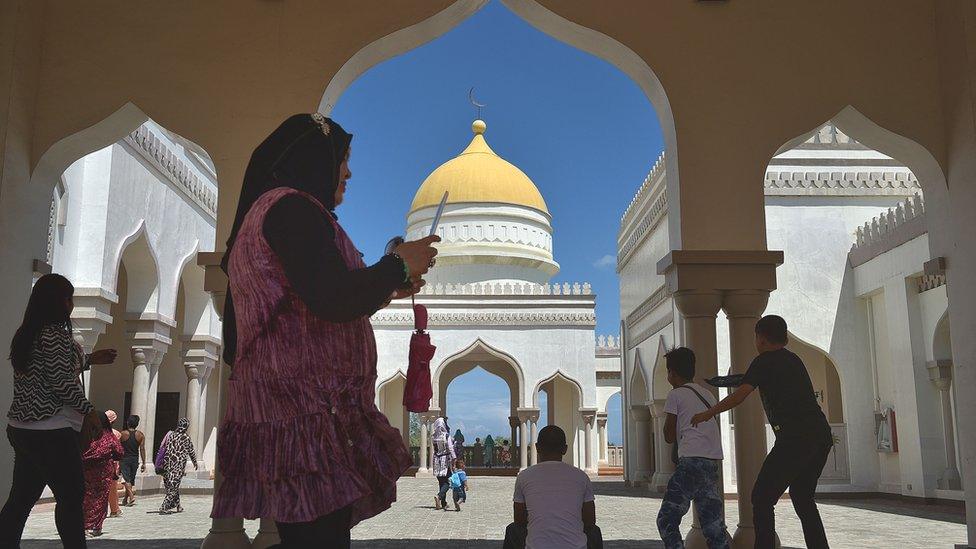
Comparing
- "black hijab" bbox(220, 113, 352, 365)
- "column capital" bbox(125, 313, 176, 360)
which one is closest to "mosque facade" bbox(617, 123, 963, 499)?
"column capital" bbox(125, 313, 176, 360)

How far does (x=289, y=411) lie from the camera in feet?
7.21

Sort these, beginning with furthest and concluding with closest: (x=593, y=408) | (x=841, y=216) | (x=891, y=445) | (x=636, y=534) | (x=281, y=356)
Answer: (x=593, y=408) → (x=841, y=216) → (x=891, y=445) → (x=636, y=534) → (x=281, y=356)

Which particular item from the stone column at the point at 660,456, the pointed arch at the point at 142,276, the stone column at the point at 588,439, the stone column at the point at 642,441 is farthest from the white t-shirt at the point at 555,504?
the stone column at the point at 588,439

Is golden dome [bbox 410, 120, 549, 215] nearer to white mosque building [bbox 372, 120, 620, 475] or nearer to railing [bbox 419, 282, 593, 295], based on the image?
white mosque building [bbox 372, 120, 620, 475]

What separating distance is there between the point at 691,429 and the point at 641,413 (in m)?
15.2

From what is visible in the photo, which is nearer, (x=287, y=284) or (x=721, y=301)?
(x=287, y=284)

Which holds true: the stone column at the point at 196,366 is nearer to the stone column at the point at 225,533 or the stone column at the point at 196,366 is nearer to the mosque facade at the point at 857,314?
the mosque facade at the point at 857,314

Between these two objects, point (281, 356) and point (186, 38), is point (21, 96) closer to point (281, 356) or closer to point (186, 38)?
point (186, 38)

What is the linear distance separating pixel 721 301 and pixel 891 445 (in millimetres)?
10184

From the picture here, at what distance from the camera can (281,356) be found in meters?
2.21

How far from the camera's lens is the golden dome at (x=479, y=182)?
94.1 ft

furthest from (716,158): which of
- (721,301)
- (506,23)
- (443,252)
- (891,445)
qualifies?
(443,252)

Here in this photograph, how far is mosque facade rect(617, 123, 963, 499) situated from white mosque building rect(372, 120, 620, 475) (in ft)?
18.8

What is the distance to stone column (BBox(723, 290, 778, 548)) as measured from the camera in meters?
6.13
